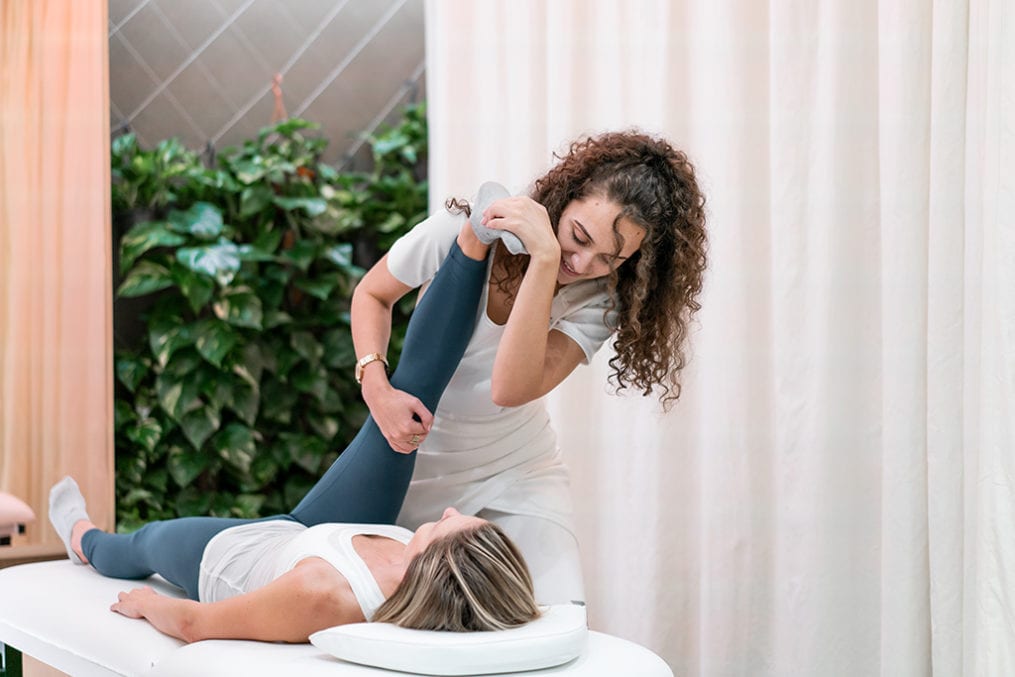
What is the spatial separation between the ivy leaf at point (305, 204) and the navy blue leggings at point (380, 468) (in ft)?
5.27

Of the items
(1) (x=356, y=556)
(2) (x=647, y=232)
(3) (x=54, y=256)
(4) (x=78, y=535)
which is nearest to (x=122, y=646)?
(1) (x=356, y=556)

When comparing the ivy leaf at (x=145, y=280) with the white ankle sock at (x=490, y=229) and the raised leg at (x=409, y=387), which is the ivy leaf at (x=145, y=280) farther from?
the white ankle sock at (x=490, y=229)

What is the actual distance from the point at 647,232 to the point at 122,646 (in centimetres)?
100

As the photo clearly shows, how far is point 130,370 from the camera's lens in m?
3.26

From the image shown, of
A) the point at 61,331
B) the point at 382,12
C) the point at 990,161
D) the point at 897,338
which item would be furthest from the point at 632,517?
the point at 382,12

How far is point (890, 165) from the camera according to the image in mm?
1992

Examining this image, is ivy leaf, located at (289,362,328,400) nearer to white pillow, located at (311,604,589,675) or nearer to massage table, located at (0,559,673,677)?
massage table, located at (0,559,673,677)

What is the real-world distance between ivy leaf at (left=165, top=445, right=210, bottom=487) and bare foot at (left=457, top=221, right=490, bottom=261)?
190 centimetres

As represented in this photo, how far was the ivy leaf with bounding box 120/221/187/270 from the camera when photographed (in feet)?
10.4

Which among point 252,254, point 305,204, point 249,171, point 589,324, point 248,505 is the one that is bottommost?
point 248,505

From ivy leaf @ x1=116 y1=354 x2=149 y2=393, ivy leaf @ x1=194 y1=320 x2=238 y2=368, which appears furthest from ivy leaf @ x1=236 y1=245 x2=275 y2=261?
ivy leaf @ x1=116 y1=354 x2=149 y2=393

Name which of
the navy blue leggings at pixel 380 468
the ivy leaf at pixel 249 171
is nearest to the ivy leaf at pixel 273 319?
the ivy leaf at pixel 249 171

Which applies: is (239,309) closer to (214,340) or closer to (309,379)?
(214,340)

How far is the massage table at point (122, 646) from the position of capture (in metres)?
1.29
